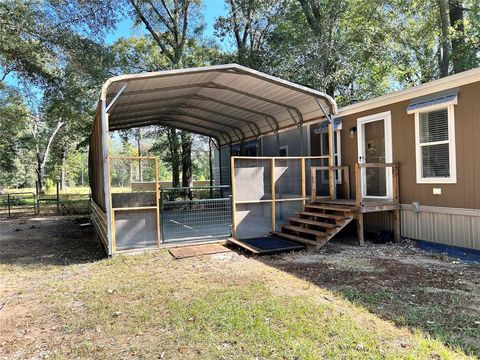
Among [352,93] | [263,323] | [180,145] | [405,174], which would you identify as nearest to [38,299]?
[263,323]

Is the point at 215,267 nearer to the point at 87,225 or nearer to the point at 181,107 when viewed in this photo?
the point at 181,107

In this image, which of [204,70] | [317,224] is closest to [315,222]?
[317,224]

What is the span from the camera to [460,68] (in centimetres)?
1338

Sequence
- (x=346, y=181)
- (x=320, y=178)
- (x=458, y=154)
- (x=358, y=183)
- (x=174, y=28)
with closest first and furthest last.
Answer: (x=458, y=154) < (x=358, y=183) < (x=346, y=181) < (x=320, y=178) < (x=174, y=28)

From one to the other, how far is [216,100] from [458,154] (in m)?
5.89

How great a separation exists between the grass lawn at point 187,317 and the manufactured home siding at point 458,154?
3.33 meters

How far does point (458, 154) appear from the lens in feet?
18.7

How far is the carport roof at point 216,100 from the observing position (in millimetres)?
6584

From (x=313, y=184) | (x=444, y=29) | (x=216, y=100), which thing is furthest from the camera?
(x=444, y=29)

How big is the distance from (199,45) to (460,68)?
1236 centimetres

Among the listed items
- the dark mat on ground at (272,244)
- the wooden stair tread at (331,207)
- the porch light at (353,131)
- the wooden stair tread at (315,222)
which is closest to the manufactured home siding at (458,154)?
the porch light at (353,131)

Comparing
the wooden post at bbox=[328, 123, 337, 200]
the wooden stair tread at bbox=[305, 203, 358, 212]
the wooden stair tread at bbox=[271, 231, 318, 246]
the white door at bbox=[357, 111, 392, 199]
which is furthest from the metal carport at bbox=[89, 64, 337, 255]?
the wooden stair tread at bbox=[271, 231, 318, 246]

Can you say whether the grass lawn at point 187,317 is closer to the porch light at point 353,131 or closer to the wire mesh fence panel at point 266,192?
the wire mesh fence panel at point 266,192

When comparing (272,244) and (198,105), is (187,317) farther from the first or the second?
(198,105)
